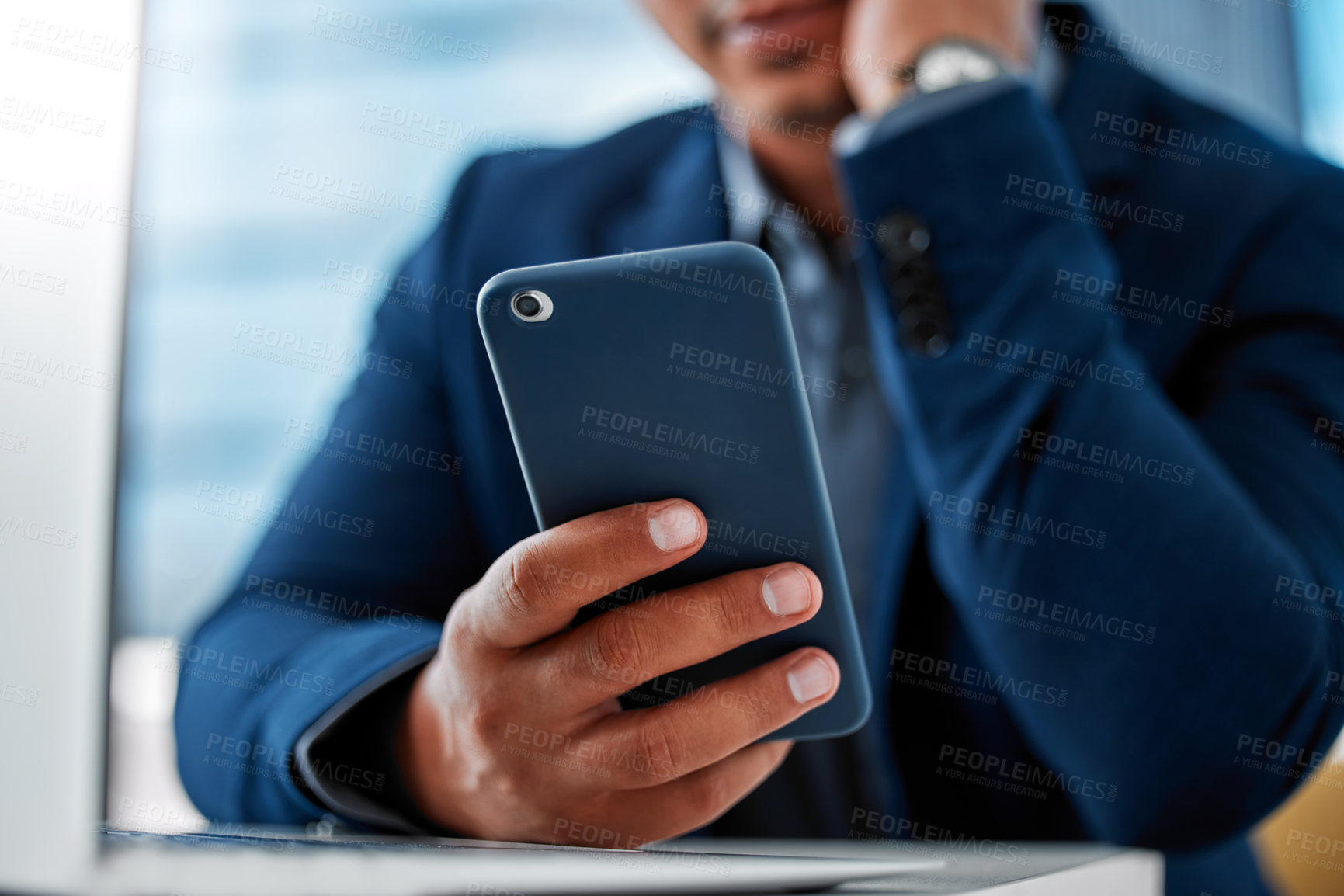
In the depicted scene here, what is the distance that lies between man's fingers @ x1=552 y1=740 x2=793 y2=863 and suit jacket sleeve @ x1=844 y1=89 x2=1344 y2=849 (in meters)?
0.28

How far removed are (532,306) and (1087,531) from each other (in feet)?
1.64

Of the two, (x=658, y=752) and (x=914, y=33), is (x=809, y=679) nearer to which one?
(x=658, y=752)

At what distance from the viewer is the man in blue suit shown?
17.9 inches

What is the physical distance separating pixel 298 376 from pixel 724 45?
87 centimetres

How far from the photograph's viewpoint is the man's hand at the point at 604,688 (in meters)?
0.39

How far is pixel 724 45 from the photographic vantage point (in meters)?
1.02

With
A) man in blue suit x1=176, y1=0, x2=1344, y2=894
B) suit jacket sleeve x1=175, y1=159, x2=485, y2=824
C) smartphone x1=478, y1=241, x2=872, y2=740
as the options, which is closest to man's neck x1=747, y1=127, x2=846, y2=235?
man in blue suit x1=176, y1=0, x2=1344, y2=894

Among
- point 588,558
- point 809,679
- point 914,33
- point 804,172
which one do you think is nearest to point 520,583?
point 588,558

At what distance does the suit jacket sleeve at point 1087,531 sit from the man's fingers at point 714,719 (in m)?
0.30

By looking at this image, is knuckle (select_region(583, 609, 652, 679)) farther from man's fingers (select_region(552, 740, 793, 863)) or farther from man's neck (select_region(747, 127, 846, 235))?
man's neck (select_region(747, 127, 846, 235))

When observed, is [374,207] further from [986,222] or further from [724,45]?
[986,222]

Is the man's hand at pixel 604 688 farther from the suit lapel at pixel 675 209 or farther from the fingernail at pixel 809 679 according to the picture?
the suit lapel at pixel 675 209

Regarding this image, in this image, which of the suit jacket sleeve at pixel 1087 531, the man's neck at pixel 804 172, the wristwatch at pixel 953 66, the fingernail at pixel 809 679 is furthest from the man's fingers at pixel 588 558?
the man's neck at pixel 804 172

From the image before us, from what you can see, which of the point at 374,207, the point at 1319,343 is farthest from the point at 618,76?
the point at 1319,343
